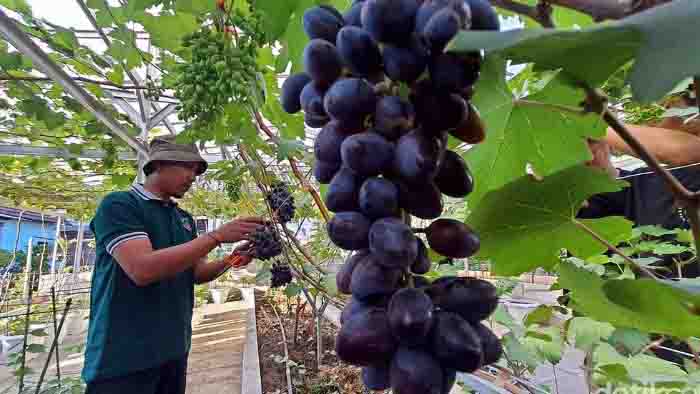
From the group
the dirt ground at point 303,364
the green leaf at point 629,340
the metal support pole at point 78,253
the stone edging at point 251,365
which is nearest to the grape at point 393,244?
the green leaf at point 629,340

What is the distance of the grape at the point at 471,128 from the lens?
0.51 meters

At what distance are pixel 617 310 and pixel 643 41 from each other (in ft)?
0.96

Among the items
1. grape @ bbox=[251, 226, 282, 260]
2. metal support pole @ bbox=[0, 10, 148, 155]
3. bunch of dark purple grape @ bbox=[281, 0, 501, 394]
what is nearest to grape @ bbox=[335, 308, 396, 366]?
bunch of dark purple grape @ bbox=[281, 0, 501, 394]

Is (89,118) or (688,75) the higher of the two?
(89,118)

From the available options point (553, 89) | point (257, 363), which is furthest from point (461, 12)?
point (257, 363)

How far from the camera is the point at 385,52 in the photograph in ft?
1.53

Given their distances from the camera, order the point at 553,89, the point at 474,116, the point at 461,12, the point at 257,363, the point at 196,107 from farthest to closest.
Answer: the point at 257,363 → the point at 196,107 → the point at 553,89 → the point at 474,116 → the point at 461,12

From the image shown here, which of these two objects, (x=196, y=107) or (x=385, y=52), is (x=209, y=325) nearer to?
(x=196, y=107)

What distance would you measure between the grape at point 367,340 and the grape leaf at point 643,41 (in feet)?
1.01

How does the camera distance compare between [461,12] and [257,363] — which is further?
[257,363]

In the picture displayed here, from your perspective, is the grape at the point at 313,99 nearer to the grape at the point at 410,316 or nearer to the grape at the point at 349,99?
the grape at the point at 349,99

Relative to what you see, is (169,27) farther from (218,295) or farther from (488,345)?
(218,295)

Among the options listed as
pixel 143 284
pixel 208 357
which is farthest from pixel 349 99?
pixel 208 357

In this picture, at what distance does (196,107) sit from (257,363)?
3038 millimetres
